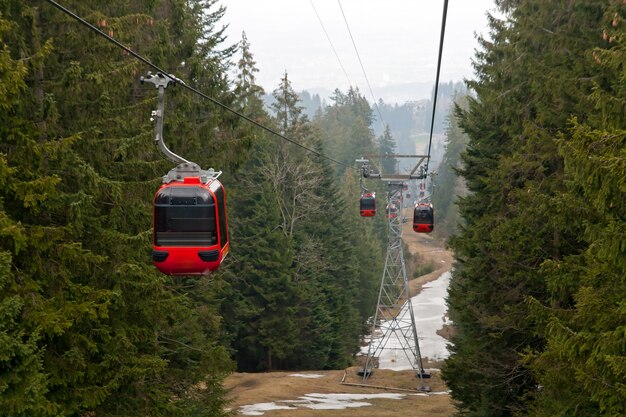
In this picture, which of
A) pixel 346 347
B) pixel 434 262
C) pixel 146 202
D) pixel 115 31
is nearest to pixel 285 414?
pixel 146 202

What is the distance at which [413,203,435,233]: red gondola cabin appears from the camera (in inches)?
1062

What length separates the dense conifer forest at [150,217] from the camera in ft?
33.6

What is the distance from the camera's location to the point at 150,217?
14.3 metres

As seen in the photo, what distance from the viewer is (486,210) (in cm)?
2272

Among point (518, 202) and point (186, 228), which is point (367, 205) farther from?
point (186, 228)

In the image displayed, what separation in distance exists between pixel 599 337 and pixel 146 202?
9.38 metres

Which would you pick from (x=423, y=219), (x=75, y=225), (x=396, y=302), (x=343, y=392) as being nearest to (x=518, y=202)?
(x=423, y=219)

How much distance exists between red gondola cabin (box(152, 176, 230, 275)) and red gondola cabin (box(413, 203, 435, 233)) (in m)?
17.0

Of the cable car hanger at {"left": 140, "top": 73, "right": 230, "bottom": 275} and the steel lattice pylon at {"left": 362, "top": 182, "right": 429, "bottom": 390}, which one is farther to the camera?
the steel lattice pylon at {"left": 362, "top": 182, "right": 429, "bottom": 390}

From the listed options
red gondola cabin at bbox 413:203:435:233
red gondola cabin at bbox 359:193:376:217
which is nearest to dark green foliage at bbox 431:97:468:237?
red gondola cabin at bbox 359:193:376:217

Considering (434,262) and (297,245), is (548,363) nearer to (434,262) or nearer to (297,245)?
(297,245)

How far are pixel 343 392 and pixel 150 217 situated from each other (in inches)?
882

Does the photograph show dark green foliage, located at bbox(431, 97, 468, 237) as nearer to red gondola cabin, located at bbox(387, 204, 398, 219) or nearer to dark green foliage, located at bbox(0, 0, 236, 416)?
red gondola cabin, located at bbox(387, 204, 398, 219)

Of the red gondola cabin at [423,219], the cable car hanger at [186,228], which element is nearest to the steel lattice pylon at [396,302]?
the red gondola cabin at [423,219]
